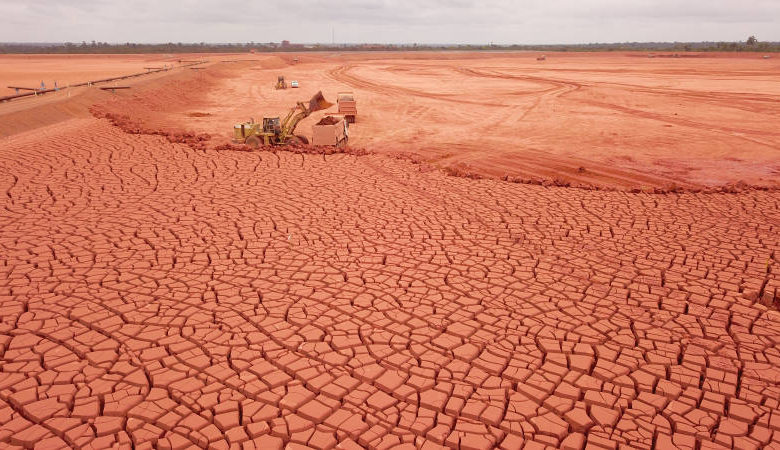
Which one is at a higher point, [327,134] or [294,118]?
[294,118]

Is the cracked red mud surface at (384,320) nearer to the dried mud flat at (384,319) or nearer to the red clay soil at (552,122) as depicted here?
the dried mud flat at (384,319)

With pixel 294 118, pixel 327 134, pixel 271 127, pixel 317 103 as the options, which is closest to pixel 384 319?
Result: pixel 327 134

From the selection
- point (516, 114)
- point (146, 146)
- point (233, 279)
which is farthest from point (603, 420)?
point (516, 114)

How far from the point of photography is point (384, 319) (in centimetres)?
539

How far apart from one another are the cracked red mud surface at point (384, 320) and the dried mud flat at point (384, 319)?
3 centimetres

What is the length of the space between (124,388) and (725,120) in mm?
20994

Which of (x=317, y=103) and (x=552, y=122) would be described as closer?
(x=317, y=103)

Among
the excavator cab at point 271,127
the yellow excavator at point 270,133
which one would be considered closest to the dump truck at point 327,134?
the yellow excavator at point 270,133

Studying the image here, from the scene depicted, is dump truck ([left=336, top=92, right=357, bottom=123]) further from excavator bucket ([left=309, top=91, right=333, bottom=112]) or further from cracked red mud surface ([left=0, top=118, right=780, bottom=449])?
cracked red mud surface ([left=0, top=118, right=780, bottom=449])

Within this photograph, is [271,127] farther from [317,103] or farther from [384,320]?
[384,320]

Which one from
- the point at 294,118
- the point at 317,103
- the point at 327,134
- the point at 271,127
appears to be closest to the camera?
the point at 327,134

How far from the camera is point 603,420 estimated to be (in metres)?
3.99

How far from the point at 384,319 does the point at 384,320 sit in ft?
0.08

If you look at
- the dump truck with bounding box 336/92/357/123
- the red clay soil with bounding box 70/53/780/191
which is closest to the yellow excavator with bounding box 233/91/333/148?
the red clay soil with bounding box 70/53/780/191
